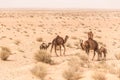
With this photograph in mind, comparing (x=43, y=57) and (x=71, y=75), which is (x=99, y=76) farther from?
(x=43, y=57)

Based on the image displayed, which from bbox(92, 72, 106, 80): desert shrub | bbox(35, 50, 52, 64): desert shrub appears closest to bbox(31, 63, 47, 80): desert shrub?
bbox(92, 72, 106, 80): desert shrub

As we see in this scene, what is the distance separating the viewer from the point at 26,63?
63.9ft

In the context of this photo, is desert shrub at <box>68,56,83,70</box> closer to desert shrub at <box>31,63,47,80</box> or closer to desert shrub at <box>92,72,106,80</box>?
desert shrub at <box>31,63,47,80</box>

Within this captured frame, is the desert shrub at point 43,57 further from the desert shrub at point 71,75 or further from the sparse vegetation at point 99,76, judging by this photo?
the sparse vegetation at point 99,76

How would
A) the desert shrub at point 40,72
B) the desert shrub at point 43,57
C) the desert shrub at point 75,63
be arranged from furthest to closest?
the desert shrub at point 43,57 < the desert shrub at point 75,63 < the desert shrub at point 40,72

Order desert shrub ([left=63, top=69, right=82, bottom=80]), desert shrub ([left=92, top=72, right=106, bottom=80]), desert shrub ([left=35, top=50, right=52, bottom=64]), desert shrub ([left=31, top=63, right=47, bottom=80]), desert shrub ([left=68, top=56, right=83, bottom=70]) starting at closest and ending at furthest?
desert shrub ([left=92, top=72, right=106, bottom=80])
desert shrub ([left=63, top=69, right=82, bottom=80])
desert shrub ([left=31, top=63, right=47, bottom=80])
desert shrub ([left=68, top=56, right=83, bottom=70])
desert shrub ([left=35, top=50, right=52, bottom=64])

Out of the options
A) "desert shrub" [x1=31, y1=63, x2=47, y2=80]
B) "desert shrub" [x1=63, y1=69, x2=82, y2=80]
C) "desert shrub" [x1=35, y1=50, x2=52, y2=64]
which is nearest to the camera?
"desert shrub" [x1=63, y1=69, x2=82, y2=80]

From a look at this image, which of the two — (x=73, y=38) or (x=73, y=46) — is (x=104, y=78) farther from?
(x=73, y=38)

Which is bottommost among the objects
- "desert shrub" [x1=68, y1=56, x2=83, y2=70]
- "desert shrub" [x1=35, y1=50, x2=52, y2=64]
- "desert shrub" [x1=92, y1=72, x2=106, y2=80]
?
"desert shrub" [x1=35, y1=50, x2=52, y2=64]

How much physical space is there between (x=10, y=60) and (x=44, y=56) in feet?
7.53

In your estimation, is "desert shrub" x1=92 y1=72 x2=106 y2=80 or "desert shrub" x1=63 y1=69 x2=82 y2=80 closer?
"desert shrub" x1=92 y1=72 x2=106 y2=80

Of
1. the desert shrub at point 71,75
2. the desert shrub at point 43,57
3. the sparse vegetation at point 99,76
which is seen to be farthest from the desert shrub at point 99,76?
the desert shrub at point 43,57

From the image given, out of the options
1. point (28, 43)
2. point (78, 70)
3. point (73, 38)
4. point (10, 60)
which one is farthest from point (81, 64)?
point (73, 38)

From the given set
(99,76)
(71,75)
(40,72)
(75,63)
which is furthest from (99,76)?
Answer: (75,63)
